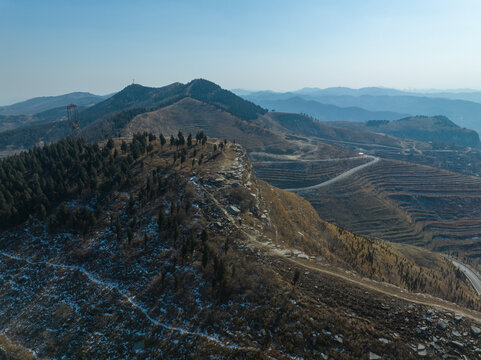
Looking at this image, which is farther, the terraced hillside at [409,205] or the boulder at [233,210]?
the terraced hillside at [409,205]

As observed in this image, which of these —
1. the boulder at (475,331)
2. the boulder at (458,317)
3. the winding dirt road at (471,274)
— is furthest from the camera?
the winding dirt road at (471,274)

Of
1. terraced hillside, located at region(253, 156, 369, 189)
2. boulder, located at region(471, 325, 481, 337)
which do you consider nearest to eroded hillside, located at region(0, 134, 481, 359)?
boulder, located at region(471, 325, 481, 337)

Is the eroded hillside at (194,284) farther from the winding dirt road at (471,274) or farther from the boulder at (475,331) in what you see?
the winding dirt road at (471,274)

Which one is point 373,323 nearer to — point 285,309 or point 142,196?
point 285,309

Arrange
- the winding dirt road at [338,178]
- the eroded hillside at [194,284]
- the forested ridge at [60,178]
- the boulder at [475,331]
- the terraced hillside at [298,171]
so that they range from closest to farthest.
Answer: the boulder at [475,331], the eroded hillside at [194,284], the forested ridge at [60,178], the winding dirt road at [338,178], the terraced hillside at [298,171]

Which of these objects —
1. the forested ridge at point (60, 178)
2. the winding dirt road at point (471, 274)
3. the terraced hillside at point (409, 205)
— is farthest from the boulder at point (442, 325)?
the terraced hillside at point (409, 205)

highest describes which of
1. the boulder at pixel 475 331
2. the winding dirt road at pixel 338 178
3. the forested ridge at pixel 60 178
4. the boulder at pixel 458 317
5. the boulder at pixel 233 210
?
the forested ridge at pixel 60 178

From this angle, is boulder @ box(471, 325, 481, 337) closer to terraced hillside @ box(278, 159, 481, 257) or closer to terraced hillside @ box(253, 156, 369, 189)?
terraced hillside @ box(278, 159, 481, 257)

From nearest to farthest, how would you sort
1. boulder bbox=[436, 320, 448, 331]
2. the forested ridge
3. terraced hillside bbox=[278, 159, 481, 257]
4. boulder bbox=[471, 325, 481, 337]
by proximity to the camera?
1. boulder bbox=[471, 325, 481, 337]
2. boulder bbox=[436, 320, 448, 331]
3. the forested ridge
4. terraced hillside bbox=[278, 159, 481, 257]

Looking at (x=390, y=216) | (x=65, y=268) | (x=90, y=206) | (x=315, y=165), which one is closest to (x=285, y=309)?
(x=65, y=268)

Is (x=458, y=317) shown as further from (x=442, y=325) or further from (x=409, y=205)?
(x=409, y=205)

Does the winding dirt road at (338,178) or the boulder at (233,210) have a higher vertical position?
the boulder at (233,210)
